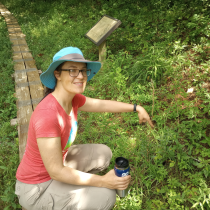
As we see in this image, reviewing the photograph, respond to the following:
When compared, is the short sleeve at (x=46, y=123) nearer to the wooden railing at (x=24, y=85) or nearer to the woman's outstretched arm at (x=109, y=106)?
the woman's outstretched arm at (x=109, y=106)

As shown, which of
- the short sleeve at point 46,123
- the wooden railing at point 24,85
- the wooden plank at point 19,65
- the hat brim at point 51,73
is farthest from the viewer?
the wooden plank at point 19,65

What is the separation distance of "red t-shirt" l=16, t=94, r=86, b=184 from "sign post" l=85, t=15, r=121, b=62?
2999mm

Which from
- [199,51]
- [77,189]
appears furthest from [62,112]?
[199,51]

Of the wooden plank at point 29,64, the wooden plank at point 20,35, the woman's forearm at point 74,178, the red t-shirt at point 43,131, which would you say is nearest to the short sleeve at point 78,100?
the red t-shirt at point 43,131

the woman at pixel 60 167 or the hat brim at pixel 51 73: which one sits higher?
the hat brim at pixel 51 73

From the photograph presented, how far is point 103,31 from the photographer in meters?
4.71

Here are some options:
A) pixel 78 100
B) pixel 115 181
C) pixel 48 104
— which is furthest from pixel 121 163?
pixel 78 100

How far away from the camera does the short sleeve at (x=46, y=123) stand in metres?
1.62

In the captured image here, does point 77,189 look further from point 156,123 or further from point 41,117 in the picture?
point 156,123

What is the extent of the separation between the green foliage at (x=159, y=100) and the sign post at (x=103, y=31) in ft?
1.17

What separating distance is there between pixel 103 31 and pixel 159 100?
224cm

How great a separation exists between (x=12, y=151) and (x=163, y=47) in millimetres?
3687

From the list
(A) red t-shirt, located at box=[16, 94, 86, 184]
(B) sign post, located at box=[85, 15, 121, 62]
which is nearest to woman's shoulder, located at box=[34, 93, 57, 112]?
(A) red t-shirt, located at box=[16, 94, 86, 184]

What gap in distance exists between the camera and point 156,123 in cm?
330
